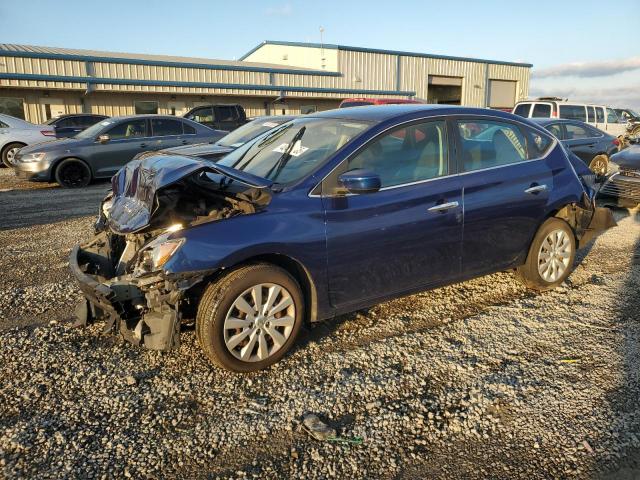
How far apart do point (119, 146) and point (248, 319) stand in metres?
9.76

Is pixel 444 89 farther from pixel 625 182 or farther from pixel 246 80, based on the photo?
pixel 625 182

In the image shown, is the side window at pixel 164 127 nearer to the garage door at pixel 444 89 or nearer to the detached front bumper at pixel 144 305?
the detached front bumper at pixel 144 305

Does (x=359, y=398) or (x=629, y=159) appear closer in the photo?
(x=359, y=398)

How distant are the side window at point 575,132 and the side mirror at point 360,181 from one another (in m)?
9.53

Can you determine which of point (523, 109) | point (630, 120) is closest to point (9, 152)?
point (523, 109)

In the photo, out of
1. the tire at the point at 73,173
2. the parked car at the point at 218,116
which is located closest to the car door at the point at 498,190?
the tire at the point at 73,173

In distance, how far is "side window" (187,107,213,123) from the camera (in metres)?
17.0

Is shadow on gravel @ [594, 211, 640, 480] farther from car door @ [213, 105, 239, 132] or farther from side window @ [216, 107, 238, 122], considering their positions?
side window @ [216, 107, 238, 122]

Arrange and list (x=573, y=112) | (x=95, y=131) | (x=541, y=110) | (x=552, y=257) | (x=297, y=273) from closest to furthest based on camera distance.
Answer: (x=297, y=273) → (x=552, y=257) → (x=95, y=131) → (x=541, y=110) → (x=573, y=112)

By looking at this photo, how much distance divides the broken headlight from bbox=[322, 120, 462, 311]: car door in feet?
3.46

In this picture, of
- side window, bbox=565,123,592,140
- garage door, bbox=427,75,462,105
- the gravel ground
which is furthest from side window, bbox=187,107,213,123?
garage door, bbox=427,75,462,105

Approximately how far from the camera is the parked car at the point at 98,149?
1107cm

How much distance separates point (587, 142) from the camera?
11.8 meters

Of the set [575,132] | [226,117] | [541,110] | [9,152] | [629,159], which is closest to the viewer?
[629,159]
